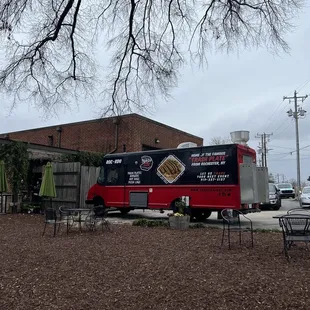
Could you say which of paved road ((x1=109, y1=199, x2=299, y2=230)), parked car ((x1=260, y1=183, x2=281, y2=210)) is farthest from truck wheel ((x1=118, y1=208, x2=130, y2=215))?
parked car ((x1=260, y1=183, x2=281, y2=210))

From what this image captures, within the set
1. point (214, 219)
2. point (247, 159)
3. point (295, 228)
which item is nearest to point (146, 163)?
point (214, 219)

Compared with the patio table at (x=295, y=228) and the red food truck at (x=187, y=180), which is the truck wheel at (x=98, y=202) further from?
the patio table at (x=295, y=228)

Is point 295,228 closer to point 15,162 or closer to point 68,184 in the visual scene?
point 68,184

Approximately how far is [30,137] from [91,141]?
7.64 metres

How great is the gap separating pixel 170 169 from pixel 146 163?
1.16 m

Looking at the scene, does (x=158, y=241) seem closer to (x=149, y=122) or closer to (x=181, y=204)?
(x=181, y=204)

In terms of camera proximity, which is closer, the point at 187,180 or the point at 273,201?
the point at 187,180

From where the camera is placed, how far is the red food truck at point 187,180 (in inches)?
476

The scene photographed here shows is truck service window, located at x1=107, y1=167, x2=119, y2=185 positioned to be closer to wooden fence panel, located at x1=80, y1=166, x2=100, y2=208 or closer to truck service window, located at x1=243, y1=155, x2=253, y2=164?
wooden fence panel, located at x1=80, y1=166, x2=100, y2=208

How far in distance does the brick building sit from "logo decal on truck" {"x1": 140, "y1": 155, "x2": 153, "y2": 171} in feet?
21.8

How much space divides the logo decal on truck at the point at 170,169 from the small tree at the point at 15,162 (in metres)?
6.11

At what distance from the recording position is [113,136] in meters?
23.7

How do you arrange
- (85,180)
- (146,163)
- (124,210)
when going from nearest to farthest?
(146,163) < (124,210) < (85,180)

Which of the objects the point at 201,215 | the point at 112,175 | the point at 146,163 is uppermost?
the point at 146,163
